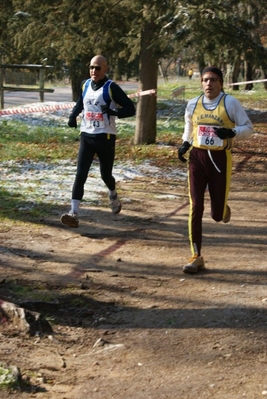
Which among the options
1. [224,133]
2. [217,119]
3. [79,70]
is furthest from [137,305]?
[79,70]

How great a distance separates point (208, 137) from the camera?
770cm

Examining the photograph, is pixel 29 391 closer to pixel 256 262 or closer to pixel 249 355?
pixel 249 355

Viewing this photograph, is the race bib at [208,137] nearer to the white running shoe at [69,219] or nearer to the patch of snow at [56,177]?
the white running shoe at [69,219]

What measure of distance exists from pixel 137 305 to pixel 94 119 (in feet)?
11.0

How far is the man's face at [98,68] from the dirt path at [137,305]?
1.84 metres

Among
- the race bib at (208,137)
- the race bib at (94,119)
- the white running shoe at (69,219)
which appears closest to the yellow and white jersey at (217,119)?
the race bib at (208,137)

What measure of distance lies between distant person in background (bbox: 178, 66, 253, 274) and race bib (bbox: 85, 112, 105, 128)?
1.87 meters

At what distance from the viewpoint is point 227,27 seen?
1582 centimetres

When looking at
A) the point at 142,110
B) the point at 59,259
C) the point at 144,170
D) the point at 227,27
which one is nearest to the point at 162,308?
the point at 59,259

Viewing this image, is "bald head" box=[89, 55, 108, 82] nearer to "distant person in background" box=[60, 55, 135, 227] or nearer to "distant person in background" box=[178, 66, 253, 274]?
"distant person in background" box=[60, 55, 135, 227]

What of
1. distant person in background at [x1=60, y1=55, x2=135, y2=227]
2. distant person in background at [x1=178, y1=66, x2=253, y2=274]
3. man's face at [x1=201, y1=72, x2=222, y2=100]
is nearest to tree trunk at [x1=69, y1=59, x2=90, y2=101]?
distant person in background at [x1=60, y1=55, x2=135, y2=227]

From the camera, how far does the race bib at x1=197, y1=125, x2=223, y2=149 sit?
767 centimetres

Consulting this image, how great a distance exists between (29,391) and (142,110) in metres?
13.2

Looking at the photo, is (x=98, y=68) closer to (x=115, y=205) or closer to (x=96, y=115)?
(x=96, y=115)
